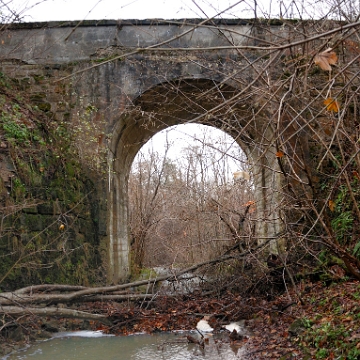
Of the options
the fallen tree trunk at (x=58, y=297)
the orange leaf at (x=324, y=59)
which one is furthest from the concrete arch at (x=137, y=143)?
the orange leaf at (x=324, y=59)

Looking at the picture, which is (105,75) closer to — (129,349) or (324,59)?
(129,349)

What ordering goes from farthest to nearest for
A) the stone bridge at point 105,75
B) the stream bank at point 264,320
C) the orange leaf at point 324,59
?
the stone bridge at point 105,75 → the stream bank at point 264,320 → the orange leaf at point 324,59

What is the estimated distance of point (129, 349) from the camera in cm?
628

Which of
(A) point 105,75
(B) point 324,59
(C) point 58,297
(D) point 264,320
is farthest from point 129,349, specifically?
(A) point 105,75

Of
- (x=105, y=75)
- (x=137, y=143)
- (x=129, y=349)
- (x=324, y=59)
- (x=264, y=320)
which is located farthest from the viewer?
(x=137, y=143)

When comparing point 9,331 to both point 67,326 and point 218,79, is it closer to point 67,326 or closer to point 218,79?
point 67,326

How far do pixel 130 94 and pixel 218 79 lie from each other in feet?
5.72

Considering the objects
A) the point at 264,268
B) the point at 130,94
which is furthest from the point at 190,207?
the point at 264,268

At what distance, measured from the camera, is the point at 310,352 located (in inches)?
190

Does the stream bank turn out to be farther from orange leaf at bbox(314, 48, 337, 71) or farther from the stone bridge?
orange leaf at bbox(314, 48, 337, 71)

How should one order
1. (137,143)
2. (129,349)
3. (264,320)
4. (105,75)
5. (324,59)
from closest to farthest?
1. (324,59)
2. (129,349)
3. (264,320)
4. (105,75)
5. (137,143)

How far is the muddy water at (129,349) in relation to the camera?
583 centimetres

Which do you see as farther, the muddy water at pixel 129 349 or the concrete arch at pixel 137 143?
the concrete arch at pixel 137 143

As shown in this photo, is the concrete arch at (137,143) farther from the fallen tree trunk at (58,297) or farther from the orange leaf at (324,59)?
the orange leaf at (324,59)
